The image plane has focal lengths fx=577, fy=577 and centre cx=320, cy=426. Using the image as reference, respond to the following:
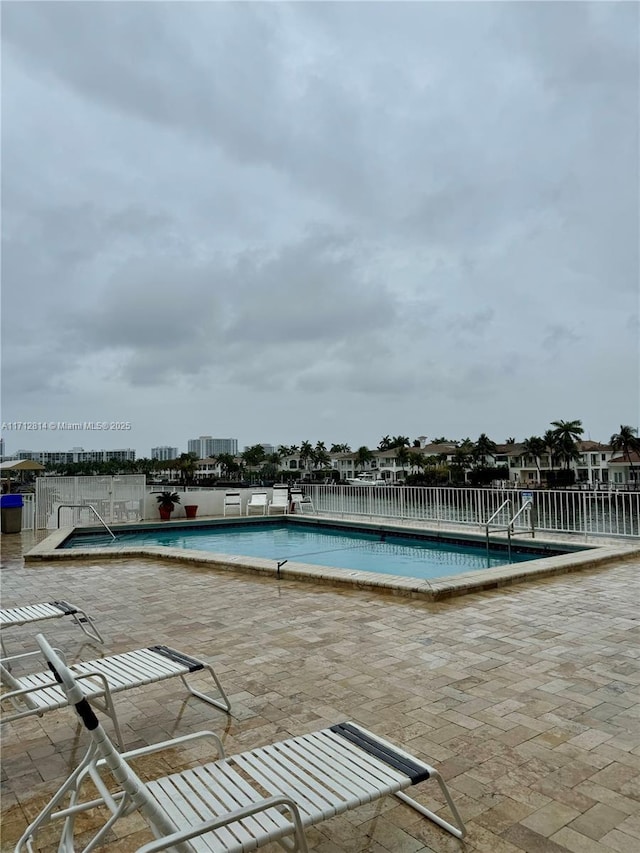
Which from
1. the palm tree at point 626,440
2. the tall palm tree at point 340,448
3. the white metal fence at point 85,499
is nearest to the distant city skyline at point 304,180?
the white metal fence at point 85,499

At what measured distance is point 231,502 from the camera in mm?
16375

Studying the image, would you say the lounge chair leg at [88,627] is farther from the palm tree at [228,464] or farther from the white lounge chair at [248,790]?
the palm tree at [228,464]

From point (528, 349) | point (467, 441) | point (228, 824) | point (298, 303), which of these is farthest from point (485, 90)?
point (467, 441)

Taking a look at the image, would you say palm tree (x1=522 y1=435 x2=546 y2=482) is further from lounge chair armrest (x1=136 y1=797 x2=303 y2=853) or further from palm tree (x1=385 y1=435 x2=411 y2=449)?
lounge chair armrest (x1=136 y1=797 x2=303 y2=853)

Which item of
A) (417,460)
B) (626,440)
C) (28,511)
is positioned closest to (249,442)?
(417,460)

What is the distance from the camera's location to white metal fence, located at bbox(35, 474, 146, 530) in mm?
14000

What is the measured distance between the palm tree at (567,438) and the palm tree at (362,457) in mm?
30855

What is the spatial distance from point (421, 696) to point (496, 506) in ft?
28.0

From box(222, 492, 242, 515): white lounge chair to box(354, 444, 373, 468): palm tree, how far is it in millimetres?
76892

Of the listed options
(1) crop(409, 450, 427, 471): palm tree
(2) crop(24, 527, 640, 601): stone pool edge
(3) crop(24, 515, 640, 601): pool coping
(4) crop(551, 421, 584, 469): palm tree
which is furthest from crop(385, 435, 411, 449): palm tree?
(2) crop(24, 527, 640, 601): stone pool edge

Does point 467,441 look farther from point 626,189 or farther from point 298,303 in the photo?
point 626,189

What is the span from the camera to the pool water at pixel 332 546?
1020 centimetres

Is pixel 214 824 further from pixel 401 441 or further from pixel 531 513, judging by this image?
pixel 401 441

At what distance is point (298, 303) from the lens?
2419 cm
